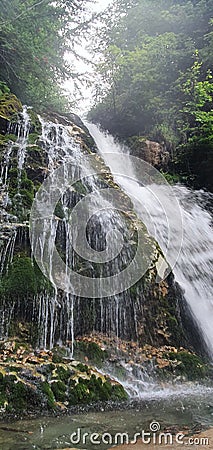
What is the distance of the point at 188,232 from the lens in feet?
32.2

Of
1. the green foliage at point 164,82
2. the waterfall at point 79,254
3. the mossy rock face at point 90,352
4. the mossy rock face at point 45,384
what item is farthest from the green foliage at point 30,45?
the mossy rock face at point 45,384

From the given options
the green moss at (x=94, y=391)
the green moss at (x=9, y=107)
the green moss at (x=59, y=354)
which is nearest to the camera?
the green moss at (x=94, y=391)

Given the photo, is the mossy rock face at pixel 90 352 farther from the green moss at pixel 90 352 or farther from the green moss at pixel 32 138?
the green moss at pixel 32 138

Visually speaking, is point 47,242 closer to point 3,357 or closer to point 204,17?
point 3,357

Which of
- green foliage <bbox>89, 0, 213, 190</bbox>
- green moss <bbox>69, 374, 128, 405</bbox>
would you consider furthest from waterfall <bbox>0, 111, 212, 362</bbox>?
green foliage <bbox>89, 0, 213, 190</bbox>

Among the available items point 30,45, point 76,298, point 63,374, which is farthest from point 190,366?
point 30,45

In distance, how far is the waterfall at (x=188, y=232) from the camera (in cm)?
770

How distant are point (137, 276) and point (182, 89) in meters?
11.3

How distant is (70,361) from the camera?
5.07 metres

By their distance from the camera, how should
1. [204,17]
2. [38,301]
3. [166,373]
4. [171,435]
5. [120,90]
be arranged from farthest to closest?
[204,17] < [120,90] < [166,373] < [38,301] < [171,435]

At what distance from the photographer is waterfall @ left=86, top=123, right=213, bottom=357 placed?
7.70 metres

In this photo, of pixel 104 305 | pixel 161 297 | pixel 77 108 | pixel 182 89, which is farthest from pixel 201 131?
pixel 104 305

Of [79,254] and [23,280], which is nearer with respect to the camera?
[23,280]

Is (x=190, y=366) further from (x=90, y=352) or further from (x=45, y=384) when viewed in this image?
(x=45, y=384)
